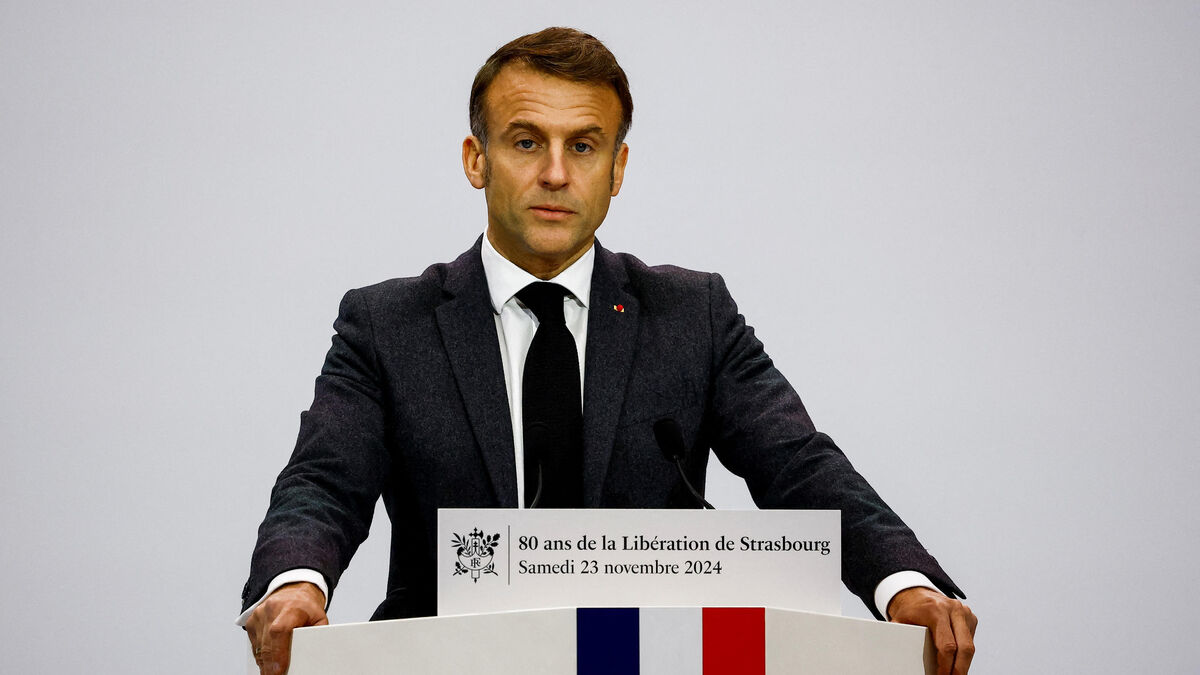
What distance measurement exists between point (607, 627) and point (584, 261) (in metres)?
0.96

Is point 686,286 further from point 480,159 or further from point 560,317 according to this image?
point 480,159

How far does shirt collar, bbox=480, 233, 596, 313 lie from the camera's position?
2.18 m

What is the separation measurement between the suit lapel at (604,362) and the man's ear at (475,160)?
272mm

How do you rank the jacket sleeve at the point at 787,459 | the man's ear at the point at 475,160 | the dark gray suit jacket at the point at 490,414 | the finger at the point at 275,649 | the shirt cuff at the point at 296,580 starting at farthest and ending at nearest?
the man's ear at the point at 475,160
the dark gray suit jacket at the point at 490,414
the jacket sleeve at the point at 787,459
the shirt cuff at the point at 296,580
the finger at the point at 275,649

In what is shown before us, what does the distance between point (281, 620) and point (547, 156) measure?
39.6 inches

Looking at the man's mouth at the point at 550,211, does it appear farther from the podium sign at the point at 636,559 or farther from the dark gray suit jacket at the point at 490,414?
the podium sign at the point at 636,559

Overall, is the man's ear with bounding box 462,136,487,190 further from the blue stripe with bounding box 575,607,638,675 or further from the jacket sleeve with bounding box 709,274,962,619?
the blue stripe with bounding box 575,607,638,675

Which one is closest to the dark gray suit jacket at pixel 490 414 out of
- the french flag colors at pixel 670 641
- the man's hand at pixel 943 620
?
the man's hand at pixel 943 620

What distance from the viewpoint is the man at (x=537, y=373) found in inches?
80.3

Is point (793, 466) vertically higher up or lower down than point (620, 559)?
higher up

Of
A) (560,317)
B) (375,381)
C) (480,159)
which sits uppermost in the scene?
(480,159)

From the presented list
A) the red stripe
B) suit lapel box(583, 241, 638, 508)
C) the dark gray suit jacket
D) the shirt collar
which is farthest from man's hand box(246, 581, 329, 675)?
the shirt collar

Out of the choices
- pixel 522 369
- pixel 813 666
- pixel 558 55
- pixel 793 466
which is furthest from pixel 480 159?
pixel 813 666

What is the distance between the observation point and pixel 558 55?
82.7 inches
